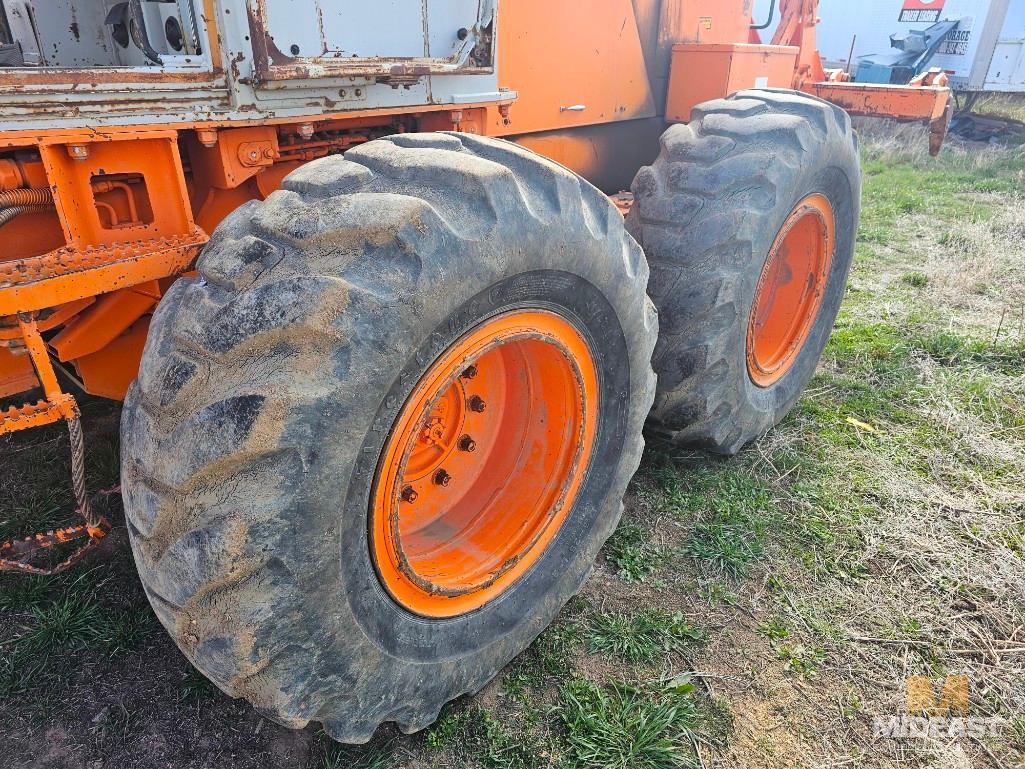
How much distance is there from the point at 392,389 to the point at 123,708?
4.91 ft

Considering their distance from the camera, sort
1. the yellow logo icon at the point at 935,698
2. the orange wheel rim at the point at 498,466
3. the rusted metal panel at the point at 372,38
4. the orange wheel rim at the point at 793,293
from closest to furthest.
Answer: the rusted metal panel at the point at 372,38 < the orange wheel rim at the point at 498,466 < the yellow logo icon at the point at 935,698 < the orange wheel rim at the point at 793,293

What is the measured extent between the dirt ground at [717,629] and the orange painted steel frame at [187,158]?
0.91 meters

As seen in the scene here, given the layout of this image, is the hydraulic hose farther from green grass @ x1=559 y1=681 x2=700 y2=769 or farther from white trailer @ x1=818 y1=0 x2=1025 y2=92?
white trailer @ x1=818 y1=0 x2=1025 y2=92

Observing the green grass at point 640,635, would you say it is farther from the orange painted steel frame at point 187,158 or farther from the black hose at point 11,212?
the black hose at point 11,212

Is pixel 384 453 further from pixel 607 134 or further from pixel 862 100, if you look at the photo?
pixel 862 100

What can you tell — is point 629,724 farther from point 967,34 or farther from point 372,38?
point 967,34

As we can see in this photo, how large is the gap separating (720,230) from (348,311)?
1841mm

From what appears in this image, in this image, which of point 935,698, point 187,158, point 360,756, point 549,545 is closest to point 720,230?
point 549,545

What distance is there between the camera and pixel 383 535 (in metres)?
1.89

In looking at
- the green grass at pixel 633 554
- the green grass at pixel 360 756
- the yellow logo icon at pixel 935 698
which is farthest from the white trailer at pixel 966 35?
the green grass at pixel 360 756

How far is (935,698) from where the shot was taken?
2420 mm

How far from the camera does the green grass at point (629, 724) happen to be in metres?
2.17

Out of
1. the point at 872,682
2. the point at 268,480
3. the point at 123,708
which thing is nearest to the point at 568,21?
the point at 268,480

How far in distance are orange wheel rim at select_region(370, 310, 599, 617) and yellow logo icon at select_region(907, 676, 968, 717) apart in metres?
1.30
